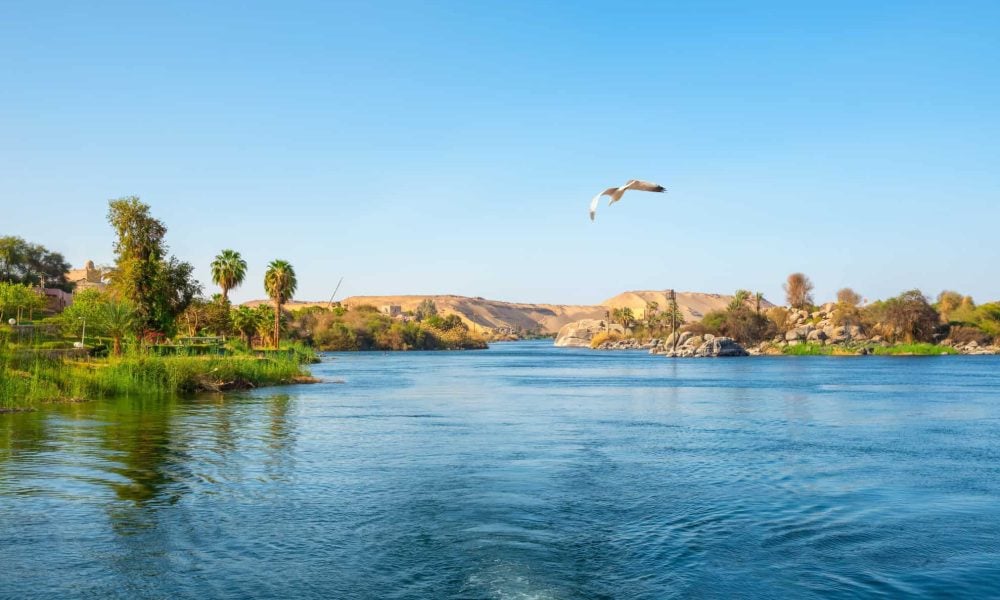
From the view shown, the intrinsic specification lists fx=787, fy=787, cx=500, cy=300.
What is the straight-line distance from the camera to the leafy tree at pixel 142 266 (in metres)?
57.2

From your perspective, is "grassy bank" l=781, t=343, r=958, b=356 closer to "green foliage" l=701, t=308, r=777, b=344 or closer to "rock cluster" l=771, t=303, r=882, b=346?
"rock cluster" l=771, t=303, r=882, b=346

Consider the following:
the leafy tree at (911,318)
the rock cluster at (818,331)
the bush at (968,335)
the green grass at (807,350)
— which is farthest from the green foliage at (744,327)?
the bush at (968,335)

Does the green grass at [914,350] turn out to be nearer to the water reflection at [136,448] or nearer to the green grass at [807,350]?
the green grass at [807,350]

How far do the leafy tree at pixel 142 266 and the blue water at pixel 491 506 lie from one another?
23.6 metres

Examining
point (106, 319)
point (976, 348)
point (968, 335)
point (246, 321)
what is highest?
point (246, 321)

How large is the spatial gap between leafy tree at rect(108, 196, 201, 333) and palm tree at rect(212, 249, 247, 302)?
3092 cm

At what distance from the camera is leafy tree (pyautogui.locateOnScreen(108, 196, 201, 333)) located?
2254 inches

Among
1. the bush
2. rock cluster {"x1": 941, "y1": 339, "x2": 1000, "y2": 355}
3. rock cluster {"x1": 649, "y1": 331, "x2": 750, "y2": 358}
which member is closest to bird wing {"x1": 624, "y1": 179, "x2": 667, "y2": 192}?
rock cluster {"x1": 649, "y1": 331, "x2": 750, "y2": 358}

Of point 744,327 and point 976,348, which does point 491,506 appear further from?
point 744,327

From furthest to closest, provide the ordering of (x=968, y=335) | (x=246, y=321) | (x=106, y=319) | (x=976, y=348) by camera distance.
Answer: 1. (x=968, y=335)
2. (x=976, y=348)
3. (x=246, y=321)
4. (x=106, y=319)

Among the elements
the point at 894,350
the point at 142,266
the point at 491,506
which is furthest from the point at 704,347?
the point at 491,506

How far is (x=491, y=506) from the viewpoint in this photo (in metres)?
17.8

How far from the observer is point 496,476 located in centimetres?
2136

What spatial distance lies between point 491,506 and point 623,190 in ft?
25.4
